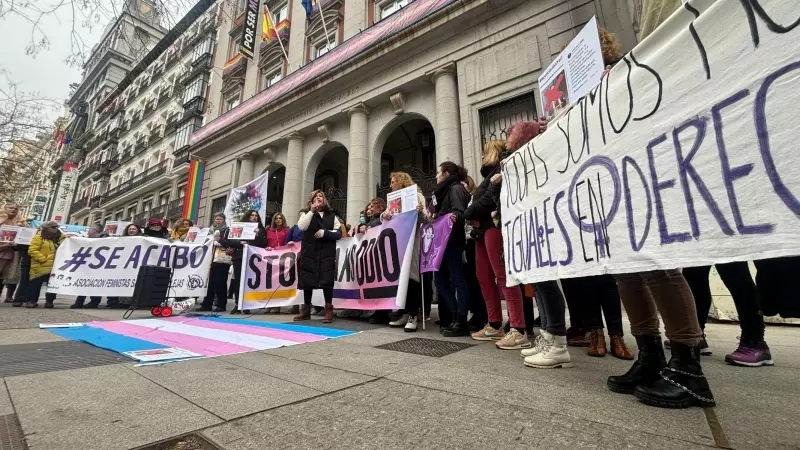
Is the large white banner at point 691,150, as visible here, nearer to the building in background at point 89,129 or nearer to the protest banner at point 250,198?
the protest banner at point 250,198

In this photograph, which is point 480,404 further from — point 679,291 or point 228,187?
point 228,187

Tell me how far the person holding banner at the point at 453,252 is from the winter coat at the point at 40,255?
749 centimetres

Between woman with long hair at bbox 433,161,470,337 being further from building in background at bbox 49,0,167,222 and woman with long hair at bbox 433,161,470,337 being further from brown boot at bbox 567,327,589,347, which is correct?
building in background at bbox 49,0,167,222

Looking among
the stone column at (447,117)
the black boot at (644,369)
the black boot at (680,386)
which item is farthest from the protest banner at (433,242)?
the stone column at (447,117)

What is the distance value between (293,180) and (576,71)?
11.4 metres

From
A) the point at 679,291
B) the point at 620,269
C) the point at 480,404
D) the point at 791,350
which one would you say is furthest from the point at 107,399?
the point at 791,350

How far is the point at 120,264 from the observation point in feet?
22.2

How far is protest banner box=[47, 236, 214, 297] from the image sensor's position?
6.55 meters

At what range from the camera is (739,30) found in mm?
1266

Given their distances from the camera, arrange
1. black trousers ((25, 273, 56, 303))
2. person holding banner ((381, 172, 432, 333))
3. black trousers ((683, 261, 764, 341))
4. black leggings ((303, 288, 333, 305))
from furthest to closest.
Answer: black trousers ((25, 273, 56, 303)) → black leggings ((303, 288, 333, 305)) → person holding banner ((381, 172, 432, 333)) → black trousers ((683, 261, 764, 341))

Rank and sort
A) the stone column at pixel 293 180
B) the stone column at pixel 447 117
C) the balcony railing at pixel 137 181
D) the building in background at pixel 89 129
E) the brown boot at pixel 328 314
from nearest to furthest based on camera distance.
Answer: the brown boot at pixel 328 314
the stone column at pixel 447 117
the stone column at pixel 293 180
the balcony railing at pixel 137 181
the building in background at pixel 89 129

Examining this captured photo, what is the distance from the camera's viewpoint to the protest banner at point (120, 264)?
6555 mm

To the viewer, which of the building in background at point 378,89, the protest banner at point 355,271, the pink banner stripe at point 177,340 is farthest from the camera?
the building in background at point 378,89

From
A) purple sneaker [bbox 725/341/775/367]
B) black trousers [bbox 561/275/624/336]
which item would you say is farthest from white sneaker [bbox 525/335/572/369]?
purple sneaker [bbox 725/341/775/367]
